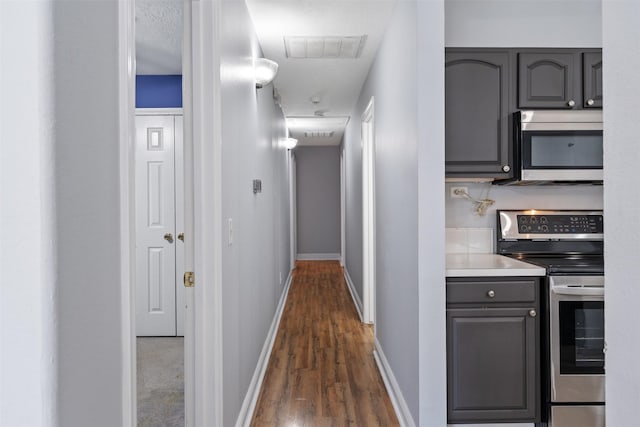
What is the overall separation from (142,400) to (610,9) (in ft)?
9.69

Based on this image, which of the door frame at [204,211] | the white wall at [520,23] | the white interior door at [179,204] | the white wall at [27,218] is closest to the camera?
the white wall at [27,218]

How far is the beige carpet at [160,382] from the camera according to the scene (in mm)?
2414

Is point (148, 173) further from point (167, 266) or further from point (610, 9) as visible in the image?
point (610, 9)

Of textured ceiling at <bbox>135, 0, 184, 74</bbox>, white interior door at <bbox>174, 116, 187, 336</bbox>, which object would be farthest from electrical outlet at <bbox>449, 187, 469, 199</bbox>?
white interior door at <bbox>174, 116, 187, 336</bbox>

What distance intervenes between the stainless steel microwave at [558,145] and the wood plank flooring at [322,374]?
5.53 ft

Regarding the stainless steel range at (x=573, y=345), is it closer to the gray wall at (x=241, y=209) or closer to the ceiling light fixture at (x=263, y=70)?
the gray wall at (x=241, y=209)

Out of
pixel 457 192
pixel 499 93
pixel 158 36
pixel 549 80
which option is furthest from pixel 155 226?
pixel 549 80

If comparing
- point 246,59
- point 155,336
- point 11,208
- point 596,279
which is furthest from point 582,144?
point 155,336

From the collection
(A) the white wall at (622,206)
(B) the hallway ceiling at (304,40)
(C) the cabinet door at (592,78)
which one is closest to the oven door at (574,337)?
(C) the cabinet door at (592,78)

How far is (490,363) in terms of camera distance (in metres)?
2.08

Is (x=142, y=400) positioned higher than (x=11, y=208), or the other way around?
(x=11, y=208)

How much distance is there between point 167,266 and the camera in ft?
12.6

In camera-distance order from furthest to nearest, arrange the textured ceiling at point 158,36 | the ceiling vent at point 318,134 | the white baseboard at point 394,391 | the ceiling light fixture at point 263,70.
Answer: the ceiling vent at point 318,134 < the ceiling light fixture at point 263,70 < the textured ceiling at point 158,36 < the white baseboard at point 394,391

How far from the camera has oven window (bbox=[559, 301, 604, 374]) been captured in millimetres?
2062
